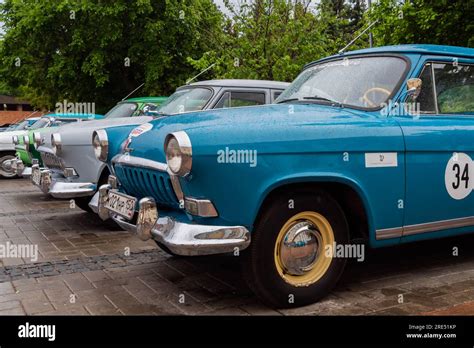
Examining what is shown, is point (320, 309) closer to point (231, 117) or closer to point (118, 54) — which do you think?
point (231, 117)

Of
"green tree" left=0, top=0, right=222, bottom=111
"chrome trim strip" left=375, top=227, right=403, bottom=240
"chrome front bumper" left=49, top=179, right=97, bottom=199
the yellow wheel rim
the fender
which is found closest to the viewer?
the fender

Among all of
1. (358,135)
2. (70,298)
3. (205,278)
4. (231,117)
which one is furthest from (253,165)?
(70,298)

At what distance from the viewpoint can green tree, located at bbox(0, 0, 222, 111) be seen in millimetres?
19375

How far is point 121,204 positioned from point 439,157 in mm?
2554

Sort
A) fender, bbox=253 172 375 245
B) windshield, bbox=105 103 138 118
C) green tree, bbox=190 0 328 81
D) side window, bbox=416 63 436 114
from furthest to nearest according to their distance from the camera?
green tree, bbox=190 0 328 81 → windshield, bbox=105 103 138 118 → side window, bbox=416 63 436 114 → fender, bbox=253 172 375 245

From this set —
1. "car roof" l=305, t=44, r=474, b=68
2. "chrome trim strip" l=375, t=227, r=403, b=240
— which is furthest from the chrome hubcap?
"car roof" l=305, t=44, r=474, b=68

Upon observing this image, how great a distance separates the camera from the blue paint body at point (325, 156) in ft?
10.7

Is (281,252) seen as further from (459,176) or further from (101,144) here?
(101,144)

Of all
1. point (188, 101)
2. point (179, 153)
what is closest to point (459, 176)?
point (179, 153)

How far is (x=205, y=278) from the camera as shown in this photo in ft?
14.2

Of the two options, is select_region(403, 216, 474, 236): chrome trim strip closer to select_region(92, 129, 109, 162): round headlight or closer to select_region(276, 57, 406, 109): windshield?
select_region(276, 57, 406, 109): windshield

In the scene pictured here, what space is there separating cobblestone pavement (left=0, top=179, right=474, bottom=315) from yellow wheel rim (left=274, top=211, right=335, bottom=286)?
0.24 m

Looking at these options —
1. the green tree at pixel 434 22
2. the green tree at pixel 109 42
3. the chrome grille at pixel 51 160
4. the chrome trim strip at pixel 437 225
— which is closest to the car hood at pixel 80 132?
the chrome grille at pixel 51 160

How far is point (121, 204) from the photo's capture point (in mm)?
4012
